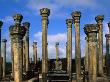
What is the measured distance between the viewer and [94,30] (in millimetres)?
16656

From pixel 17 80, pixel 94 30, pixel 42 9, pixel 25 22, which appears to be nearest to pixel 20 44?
pixel 17 80

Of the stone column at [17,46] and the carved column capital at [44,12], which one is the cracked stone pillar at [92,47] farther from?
the carved column capital at [44,12]

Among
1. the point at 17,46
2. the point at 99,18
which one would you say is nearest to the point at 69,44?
the point at 99,18

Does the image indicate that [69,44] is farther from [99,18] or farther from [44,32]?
[44,32]

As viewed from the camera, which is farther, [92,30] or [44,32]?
[44,32]

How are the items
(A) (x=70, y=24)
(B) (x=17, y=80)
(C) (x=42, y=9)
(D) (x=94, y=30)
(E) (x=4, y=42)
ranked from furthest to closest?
(E) (x=4, y=42), (A) (x=70, y=24), (C) (x=42, y=9), (D) (x=94, y=30), (B) (x=17, y=80)

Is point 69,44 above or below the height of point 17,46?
above

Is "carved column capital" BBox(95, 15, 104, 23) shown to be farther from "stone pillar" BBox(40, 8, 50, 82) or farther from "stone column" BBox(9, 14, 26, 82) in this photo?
"stone column" BBox(9, 14, 26, 82)

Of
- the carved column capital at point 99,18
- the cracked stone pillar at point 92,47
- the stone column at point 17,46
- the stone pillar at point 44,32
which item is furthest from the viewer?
the carved column capital at point 99,18

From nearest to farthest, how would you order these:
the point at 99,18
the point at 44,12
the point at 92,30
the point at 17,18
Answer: the point at 92,30 → the point at 44,12 → the point at 17,18 → the point at 99,18

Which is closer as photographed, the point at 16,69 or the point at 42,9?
the point at 16,69

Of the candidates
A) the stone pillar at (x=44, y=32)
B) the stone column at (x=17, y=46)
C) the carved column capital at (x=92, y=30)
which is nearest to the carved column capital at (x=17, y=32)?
the stone column at (x=17, y=46)

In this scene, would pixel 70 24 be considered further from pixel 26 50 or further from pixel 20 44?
pixel 20 44

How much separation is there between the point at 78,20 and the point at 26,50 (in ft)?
25.8
